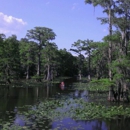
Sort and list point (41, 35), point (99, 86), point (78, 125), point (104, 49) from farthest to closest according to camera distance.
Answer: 1. point (41, 35)
2. point (99, 86)
3. point (104, 49)
4. point (78, 125)

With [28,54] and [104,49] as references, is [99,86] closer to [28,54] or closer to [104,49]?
[104,49]

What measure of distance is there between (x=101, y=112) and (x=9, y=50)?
2458 centimetres

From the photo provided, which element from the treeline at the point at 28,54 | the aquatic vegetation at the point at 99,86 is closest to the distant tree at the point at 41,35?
the treeline at the point at 28,54

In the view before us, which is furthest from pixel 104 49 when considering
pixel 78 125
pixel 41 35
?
pixel 41 35

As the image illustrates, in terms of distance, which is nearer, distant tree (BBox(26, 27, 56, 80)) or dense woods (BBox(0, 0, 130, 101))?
dense woods (BBox(0, 0, 130, 101))

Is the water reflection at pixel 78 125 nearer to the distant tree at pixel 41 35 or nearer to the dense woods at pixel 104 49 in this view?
the dense woods at pixel 104 49

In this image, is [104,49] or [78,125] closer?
[78,125]

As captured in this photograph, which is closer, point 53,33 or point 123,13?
point 123,13

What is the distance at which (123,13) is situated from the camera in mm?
22500

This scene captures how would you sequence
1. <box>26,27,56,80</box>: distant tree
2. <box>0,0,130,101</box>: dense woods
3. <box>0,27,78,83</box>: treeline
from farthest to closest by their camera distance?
<box>26,27,56,80</box>: distant tree → <box>0,27,78,83</box>: treeline → <box>0,0,130,101</box>: dense woods

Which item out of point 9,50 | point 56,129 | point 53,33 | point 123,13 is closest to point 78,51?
point 53,33

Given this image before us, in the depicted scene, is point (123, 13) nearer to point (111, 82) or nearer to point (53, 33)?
point (111, 82)

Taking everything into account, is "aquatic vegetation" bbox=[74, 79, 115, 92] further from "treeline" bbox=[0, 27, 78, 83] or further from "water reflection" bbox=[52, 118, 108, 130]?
"treeline" bbox=[0, 27, 78, 83]

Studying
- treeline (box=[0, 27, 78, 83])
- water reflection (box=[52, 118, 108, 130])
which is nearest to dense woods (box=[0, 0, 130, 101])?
treeline (box=[0, 27, 78, 83])
